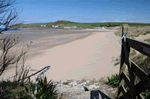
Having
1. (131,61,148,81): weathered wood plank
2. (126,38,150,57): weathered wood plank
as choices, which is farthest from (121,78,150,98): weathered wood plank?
(126,38,150,57): weathered wood plank

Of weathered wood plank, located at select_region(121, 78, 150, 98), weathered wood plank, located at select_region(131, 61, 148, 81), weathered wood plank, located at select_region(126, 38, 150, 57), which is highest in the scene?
weathered wood plank, located at select_region(126, 38, 150, 57)

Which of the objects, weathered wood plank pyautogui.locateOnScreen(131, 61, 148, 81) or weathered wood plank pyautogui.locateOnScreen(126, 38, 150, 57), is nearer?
weathered wood plank pyautogui.locateOnScreen(126, 38, 150, 57)

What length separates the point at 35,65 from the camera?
11.1 metres

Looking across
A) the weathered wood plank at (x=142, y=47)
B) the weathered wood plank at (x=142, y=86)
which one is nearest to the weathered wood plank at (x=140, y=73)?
the weathered wood plank at (x=142, y=86)

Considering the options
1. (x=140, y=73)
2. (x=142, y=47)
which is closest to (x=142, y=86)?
(x=140, y=73)

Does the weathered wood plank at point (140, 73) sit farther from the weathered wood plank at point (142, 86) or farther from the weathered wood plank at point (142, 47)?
the weathered wood plank at point (142, 47)

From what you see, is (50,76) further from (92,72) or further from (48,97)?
(48,97)

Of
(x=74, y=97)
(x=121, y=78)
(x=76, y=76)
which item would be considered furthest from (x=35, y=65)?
(x=121, y=78)

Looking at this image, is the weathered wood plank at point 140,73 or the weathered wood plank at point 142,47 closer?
the weathered wood plank at point 142,47

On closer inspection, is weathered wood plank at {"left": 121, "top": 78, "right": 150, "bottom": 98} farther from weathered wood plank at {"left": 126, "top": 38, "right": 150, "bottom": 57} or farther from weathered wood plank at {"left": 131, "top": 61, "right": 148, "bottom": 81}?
weathered wood plank at {"left": 126, "top": 38, "right": 150, "bottom": 57}

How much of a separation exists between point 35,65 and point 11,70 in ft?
5.70

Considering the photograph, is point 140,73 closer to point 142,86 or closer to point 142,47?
point 142,86

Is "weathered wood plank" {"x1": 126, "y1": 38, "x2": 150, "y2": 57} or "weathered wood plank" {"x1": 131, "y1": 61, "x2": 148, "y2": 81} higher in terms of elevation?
"weathered wood plank" {"x1": 126, "y1": 38, "x2": 150, "y2": 57}

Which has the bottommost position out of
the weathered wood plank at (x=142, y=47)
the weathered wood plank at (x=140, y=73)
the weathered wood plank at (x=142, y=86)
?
the weathered wood plank at (x=142, y=86)
